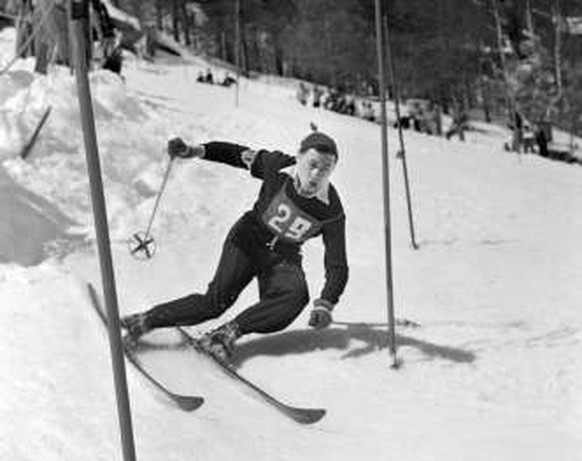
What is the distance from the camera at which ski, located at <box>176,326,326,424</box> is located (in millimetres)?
4391

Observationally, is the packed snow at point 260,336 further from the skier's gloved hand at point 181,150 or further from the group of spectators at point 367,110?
the group of spectators at point 367,110

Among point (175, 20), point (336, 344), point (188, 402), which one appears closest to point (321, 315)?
point (336, 344)

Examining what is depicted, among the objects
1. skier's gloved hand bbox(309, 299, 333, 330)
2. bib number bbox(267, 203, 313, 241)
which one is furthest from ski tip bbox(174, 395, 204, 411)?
bib number bbox(267, 203, 313, 241)

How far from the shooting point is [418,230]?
9.08 m

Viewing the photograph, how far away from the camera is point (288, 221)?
5164 mm

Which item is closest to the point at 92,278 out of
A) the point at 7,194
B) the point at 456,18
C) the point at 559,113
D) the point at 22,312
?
the point at 22,312

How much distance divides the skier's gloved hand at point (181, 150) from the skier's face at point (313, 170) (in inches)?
20.6

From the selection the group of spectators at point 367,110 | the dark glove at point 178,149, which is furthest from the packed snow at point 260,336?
the group of spectators at point 367,110

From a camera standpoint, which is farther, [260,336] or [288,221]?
[260,336]

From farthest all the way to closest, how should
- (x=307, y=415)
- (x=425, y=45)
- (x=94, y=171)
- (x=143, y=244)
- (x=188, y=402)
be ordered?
(x=425, y=45) < (x=143, y=244) < (x=307, y=415) < (x=188, y=402) < (x=94, y=171)

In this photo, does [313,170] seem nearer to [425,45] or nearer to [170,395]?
[170,395]

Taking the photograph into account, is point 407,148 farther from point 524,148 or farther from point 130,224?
point 524,148

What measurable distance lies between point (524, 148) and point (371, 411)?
62.6 ft

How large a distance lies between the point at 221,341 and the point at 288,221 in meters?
0.68
